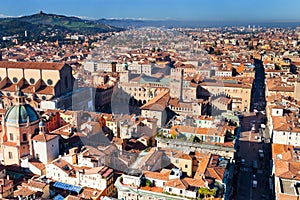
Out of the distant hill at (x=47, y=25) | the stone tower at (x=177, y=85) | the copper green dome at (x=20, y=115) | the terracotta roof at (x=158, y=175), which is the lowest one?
the terracotta roof at (x=158, y=175)

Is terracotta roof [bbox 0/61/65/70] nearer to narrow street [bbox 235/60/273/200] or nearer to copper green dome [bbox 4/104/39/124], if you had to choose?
copper green dome [bbox 4/104/39/124]

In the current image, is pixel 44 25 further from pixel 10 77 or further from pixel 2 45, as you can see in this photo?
pixel 10 77

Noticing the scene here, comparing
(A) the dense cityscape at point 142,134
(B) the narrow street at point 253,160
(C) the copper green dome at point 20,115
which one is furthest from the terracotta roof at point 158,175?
(C) the copper green dome at point 20,115

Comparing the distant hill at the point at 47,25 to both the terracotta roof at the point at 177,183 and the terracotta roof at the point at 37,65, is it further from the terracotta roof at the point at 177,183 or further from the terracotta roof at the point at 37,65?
the terracotta roof at the point at 177,183

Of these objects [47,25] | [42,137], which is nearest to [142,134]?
[42,137]

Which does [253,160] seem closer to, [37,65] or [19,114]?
[19,114]

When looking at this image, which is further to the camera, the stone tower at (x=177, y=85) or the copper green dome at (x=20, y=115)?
the stone tower at (x=177, y=85)
